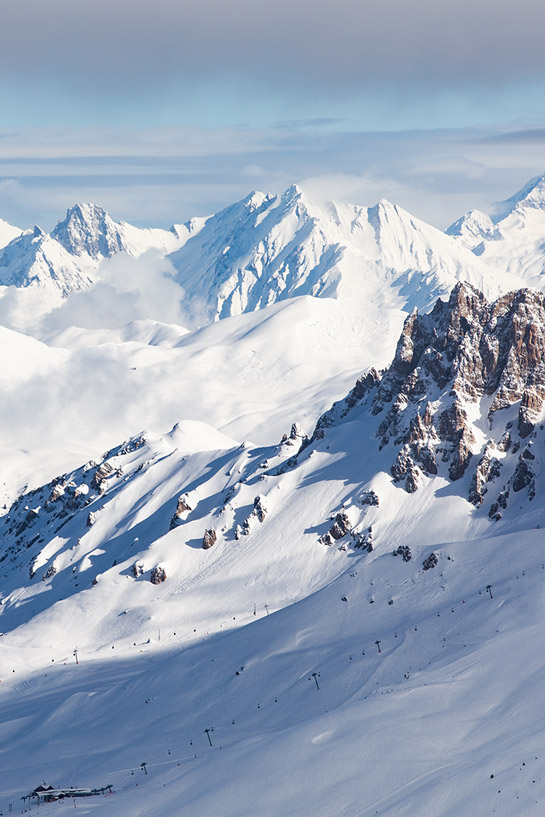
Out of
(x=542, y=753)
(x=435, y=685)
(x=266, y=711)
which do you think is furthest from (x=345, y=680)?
(x=542, y=753)

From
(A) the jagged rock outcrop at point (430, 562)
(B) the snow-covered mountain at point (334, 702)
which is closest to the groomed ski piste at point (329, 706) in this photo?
(B) the snow-covered mountain at point (334, 702)

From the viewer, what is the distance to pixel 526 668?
349ft

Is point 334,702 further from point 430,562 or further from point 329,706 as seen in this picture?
point 430,562

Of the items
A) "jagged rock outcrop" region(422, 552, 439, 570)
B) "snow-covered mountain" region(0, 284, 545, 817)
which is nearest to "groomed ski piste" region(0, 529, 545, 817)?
"snow-covered mountain" region(0, 284, 545, 817)

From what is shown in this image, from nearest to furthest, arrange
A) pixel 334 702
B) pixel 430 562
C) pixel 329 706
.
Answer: pixel 329 706 → pixel 334 702 → pixel 430 562

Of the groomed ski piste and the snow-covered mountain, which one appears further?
the snow-covered mountain

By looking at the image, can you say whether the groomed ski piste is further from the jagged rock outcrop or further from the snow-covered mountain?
the jagged rock outcrop

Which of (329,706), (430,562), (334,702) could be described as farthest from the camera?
Result: (430,562)

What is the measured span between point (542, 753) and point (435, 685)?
90.3 feet

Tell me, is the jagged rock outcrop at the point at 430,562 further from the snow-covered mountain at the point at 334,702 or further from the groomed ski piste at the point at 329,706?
the groomed ski piste at the point at 329,706

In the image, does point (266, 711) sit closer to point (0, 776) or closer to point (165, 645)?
point (0, 776)

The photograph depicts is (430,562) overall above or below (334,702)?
below

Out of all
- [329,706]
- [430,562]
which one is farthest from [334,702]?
[430,562]

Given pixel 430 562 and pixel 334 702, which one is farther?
pixel 430 562
